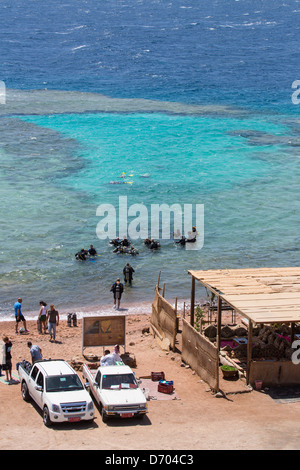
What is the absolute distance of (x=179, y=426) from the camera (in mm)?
18109

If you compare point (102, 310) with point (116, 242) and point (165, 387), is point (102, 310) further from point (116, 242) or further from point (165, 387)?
point (165, 387)

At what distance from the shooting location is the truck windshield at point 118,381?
63.0 feet

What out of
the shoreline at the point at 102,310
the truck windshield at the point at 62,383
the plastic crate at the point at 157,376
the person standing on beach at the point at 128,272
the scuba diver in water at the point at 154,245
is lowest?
the shoreline at the point at 102,310

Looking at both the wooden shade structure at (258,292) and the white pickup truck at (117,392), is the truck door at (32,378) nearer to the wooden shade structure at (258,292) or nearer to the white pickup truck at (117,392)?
the white pickup truck at (117,392)

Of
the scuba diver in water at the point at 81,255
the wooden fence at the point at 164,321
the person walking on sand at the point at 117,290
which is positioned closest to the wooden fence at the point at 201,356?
the wooden fence at the point at 164,321

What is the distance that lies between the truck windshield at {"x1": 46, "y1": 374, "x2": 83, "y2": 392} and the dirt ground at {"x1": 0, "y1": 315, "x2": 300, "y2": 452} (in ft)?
3.14

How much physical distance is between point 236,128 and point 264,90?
25222 millimetres

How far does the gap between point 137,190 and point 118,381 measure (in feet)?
120

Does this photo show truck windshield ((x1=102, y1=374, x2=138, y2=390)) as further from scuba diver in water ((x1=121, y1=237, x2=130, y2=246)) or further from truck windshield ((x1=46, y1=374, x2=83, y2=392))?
scuba diver in water ((x1=121, y1=237, x2=130, y2=246))

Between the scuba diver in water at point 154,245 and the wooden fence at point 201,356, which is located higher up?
the scuba diver in water at point 154,245

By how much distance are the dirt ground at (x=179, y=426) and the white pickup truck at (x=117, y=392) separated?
0.36 meters

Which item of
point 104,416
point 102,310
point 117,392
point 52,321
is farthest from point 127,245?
point 104,416

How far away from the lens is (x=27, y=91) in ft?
320
